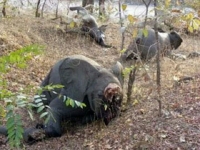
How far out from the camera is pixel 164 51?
29.8 ft

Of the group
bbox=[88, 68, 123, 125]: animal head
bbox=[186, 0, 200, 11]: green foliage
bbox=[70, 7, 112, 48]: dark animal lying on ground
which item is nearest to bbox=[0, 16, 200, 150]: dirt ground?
bbox=[88, 68, 123, 125]: animal head

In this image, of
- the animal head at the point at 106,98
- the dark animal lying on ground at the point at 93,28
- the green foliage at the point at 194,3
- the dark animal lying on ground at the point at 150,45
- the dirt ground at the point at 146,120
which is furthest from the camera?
the green foliage at the point at 194,3

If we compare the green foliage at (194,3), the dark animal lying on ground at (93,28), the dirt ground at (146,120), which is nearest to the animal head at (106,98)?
the dirt ground at (146,120)

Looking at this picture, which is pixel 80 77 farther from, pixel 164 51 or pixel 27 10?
pixel 27 10

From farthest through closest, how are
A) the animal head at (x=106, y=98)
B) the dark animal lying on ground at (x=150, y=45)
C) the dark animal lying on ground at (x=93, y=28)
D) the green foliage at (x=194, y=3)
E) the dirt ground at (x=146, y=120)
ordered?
the green foliage at (x=194, y=3) < the dark animal lying on ground at (x=93, y=28) < the dark animal lying on ground at (x=150, y=45) < the animal head at (x=106, y=98) < the dirt ground at (x=146, y=120)

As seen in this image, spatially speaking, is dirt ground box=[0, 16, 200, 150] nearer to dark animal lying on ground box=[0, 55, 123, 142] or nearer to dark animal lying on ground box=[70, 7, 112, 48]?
dark animal lying on ground box=[0, 55, 123, 142]

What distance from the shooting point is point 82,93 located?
609cm

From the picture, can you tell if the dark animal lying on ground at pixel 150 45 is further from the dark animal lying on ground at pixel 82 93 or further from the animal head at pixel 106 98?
the animal head at pixel 106 98

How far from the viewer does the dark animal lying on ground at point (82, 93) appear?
584 cm

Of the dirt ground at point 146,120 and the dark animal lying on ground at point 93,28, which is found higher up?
the dark animal lying on ground at point 93,28

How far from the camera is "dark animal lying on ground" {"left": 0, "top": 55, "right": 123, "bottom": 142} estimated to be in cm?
584

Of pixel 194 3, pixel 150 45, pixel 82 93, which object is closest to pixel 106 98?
pixel 82 93

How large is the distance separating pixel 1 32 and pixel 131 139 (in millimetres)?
5251

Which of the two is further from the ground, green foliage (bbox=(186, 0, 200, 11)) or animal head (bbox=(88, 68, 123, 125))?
green foliage (bbox=(186, 0, 200, 11))
